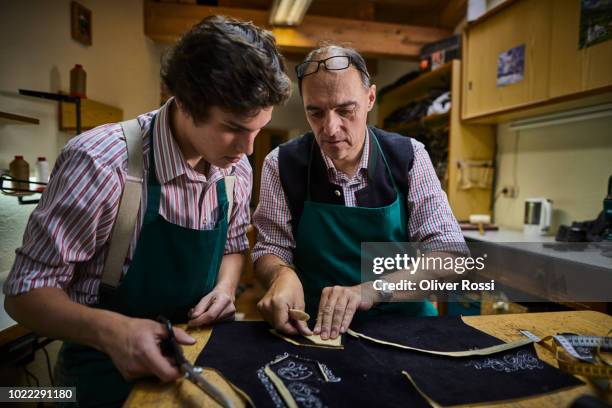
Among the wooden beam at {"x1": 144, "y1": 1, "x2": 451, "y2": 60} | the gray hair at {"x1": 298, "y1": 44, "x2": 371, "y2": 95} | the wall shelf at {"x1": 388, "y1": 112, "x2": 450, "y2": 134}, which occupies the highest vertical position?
the wooden beam at {"x1": 144, "y1": 1, "x2": 451, "y2": 60}

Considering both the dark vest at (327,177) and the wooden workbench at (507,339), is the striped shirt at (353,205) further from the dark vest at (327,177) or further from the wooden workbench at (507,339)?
the wooden workbench at (507,339)

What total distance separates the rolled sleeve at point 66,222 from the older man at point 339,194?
58 centimetres

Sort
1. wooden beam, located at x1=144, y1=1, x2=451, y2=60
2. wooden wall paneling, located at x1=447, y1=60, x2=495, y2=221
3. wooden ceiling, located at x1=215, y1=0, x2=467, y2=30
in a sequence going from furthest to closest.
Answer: wooden ceiling, located at x1=215, y1=0, x2=467, y2=30 < wooden beam, located at x1=144, y1=1, x2=451, y2=60 < wooden wall paneling, located at x1=447, y1=60, x2=495, y2=221

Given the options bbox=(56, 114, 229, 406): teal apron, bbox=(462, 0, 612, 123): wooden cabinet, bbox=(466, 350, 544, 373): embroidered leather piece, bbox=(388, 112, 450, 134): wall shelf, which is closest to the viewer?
bbox=(466, 350, 544, 373): embroidered leather piece

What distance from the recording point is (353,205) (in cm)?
150

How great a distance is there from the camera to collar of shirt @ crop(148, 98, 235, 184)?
3.52 ft

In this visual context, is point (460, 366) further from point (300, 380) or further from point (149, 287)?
point (149, 287)

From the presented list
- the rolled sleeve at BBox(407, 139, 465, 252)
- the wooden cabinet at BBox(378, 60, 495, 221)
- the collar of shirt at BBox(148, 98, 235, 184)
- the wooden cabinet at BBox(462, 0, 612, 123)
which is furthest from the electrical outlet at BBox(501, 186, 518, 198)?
the collar of shirt at BBox(148, 98, 235, 184)

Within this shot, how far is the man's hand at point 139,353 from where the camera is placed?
29.5 inches

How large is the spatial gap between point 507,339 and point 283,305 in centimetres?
56

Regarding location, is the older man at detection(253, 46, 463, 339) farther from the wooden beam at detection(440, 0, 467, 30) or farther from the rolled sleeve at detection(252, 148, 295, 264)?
the wooden beam at detection(440, 0, 467, 30)

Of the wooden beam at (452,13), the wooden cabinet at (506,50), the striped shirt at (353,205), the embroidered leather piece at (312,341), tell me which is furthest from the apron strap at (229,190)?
the wooden beam at (452,13)

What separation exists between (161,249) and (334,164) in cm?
74

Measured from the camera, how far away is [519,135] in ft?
10.8
